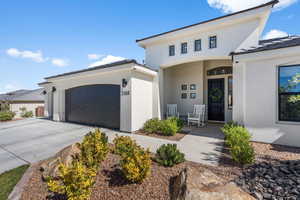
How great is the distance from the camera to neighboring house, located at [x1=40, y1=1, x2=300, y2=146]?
5.05 metres

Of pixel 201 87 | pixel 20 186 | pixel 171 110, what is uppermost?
pixel 201 87

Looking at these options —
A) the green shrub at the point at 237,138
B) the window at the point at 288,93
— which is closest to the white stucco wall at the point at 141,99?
the green shrub at the point at 237,138

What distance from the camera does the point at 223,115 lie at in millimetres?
8617

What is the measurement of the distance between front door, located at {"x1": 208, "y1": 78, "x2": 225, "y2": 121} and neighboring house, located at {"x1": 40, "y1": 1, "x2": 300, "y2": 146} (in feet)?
0.19

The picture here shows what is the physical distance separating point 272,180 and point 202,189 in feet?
6.01

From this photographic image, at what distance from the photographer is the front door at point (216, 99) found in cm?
862

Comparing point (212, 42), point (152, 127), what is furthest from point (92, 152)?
point (212, 42)

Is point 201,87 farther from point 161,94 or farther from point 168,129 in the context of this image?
point 168,129

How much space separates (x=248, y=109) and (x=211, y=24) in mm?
4535

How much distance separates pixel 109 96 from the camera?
7.90m

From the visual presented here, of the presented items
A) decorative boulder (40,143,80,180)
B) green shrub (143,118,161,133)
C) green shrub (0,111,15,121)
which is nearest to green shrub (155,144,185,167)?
decorative boulder (40,143,80,180)

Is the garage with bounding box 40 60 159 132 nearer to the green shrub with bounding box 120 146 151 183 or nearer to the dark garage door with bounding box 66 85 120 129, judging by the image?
the dark garage door with bounding box 66 85 120 129

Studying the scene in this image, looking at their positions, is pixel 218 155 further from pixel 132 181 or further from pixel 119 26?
pixel 119 26

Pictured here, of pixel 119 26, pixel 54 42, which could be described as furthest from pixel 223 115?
pixel 54 42
